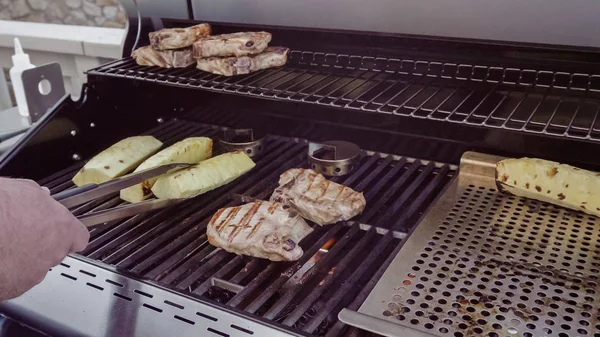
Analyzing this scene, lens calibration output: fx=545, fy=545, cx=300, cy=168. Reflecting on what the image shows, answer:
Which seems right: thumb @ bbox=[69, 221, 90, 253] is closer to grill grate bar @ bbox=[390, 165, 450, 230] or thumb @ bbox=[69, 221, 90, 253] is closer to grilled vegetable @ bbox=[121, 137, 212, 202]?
grilled vegetable @ bbox=[121, 137, 212, 202]

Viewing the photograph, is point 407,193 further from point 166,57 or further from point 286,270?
point 166,57

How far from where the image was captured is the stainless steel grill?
1.41 m

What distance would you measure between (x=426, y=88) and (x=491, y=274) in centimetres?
69

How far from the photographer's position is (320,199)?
1.71 meters

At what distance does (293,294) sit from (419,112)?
650 mm

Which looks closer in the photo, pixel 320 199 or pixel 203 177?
pixel 320 199

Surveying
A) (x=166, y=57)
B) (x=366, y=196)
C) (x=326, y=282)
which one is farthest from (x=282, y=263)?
(x=166, y=57)

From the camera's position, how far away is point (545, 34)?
1.76 meters

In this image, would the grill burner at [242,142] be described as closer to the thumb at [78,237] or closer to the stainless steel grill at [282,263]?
the stainless steel grill at [282,263]

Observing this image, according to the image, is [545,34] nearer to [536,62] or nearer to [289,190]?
[536,62]

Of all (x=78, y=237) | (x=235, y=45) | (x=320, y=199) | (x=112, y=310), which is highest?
(x=235, y=45)

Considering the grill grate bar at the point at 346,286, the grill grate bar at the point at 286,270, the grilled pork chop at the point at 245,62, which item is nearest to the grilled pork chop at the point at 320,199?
the grill grate bar at the point at 286,270

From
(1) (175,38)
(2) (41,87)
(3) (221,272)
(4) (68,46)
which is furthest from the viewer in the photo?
(4) (68,46)

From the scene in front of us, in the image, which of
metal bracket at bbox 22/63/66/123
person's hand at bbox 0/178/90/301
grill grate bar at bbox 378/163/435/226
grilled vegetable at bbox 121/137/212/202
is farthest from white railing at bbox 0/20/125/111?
person's hand at bbox 0/178/90/301
